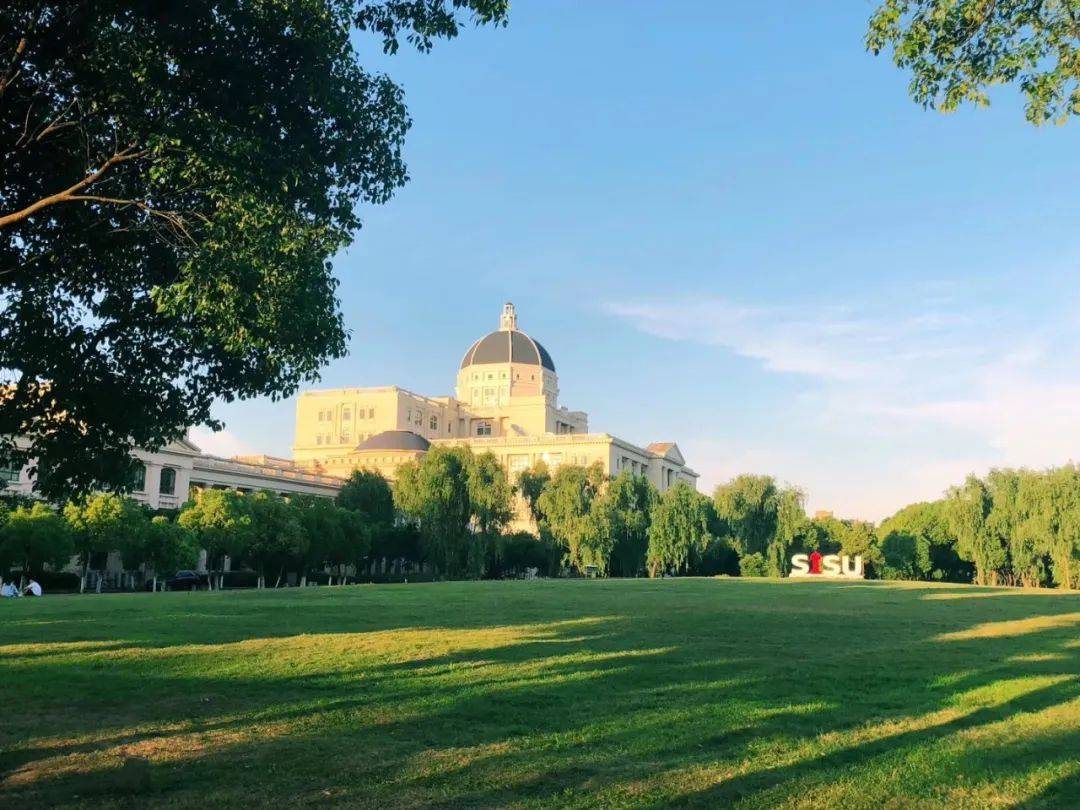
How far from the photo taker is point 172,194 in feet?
35.2

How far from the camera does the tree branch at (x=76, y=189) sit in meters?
9.71

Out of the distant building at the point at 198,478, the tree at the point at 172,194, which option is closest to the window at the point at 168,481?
the distant building at the point at 198,478

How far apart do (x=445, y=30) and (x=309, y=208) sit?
8.32 ft

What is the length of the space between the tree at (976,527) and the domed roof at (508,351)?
90.4 meters

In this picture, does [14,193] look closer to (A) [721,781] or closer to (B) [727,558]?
(A) [721,781]

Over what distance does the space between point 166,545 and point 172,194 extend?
140 feet

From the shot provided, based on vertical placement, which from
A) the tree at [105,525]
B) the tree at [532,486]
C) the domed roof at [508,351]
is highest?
the domed roof at [508,351]

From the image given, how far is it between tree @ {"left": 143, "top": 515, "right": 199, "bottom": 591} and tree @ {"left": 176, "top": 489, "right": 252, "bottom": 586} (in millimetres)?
1207

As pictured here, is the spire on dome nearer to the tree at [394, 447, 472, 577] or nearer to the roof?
the roof

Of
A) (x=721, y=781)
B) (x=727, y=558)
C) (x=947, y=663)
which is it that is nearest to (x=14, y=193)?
(x=721, y=781)

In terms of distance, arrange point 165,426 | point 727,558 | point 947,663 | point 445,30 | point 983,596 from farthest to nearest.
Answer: point 727,558
point 983,596
point 947,663
point 165,426
point 445,30

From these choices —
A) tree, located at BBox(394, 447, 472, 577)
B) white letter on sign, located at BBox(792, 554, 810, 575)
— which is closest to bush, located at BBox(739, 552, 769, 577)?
white letter on sign, located at BBox(792, 554, 810, 575)

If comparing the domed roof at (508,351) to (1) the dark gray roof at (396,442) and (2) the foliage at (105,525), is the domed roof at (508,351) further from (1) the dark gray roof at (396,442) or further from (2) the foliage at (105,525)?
(2) the foliage at (105,525)

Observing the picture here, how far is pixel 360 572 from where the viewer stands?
75.4m
